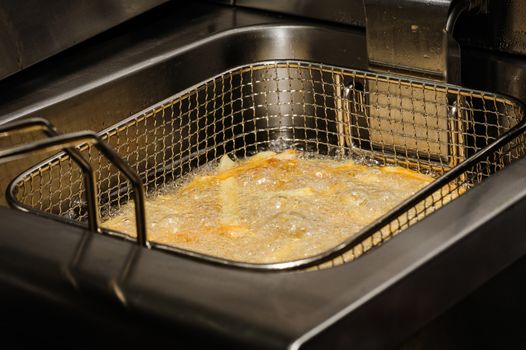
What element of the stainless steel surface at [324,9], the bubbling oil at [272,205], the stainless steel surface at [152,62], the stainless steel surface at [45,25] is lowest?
the bubbling oil at [272,205]

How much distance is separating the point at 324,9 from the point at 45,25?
0.38m

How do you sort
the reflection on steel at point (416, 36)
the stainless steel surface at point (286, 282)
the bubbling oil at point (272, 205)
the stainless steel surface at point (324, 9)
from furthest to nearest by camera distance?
the stainless steel surface at point (324, 9) < the reflection on steel at point (416, 36) < the bubbling oil at point (272, 205) < the stainless steel surface at point (286, 282)

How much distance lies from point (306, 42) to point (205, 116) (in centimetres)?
19

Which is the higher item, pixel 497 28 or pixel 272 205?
pixel 497 28

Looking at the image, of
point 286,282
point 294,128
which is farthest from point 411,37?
point 286,282

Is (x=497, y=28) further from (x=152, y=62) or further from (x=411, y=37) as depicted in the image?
(x=152, y=62)

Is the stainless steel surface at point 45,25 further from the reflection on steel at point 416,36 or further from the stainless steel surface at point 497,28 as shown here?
the stainless steel surface at point 497,28

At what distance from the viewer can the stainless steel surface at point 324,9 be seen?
1466mm

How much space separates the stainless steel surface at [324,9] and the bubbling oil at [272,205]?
0.20 metres

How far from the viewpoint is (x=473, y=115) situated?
1.34m

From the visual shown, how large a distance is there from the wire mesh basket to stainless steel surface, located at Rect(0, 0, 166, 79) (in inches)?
5.7

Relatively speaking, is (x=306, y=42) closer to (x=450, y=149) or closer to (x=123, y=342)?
(x=450, y=149)

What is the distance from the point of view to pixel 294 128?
149cm

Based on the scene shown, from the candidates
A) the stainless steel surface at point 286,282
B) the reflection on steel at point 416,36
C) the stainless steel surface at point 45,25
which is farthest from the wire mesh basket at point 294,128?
the stainless steel surface at point 286,282
